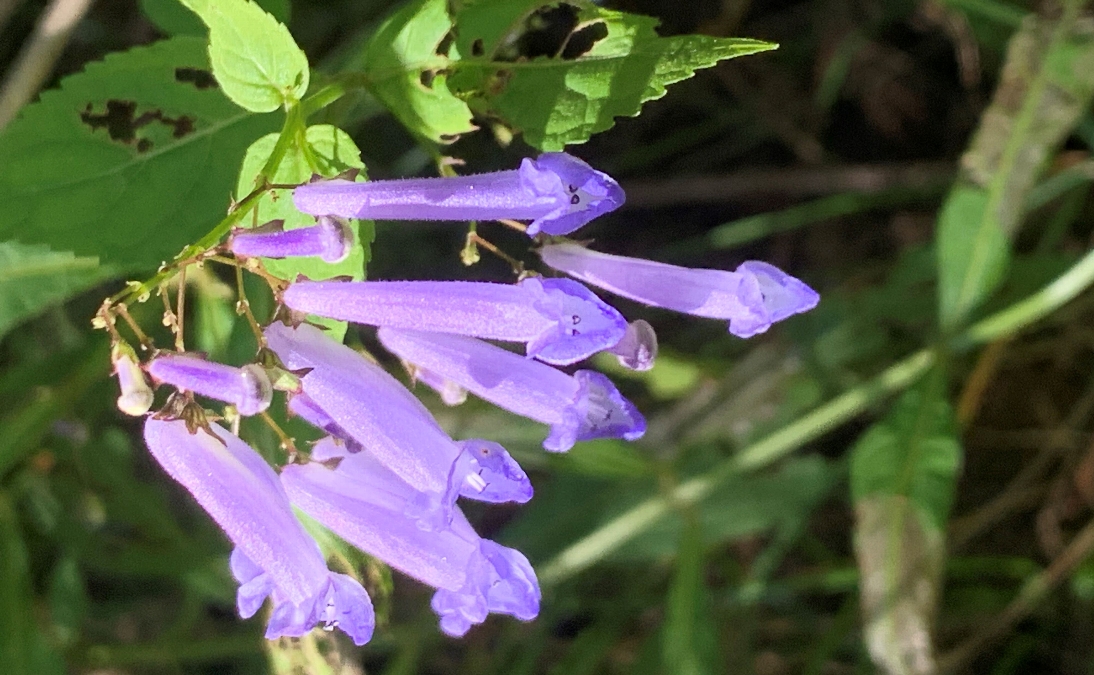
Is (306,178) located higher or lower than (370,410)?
higher

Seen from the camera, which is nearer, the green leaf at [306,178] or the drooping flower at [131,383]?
the drooping flower at [131,383]

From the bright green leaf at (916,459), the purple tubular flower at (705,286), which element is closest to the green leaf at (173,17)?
the purple tubular flower at (705,286)

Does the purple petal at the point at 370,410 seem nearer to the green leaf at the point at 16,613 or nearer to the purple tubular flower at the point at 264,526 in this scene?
the purple tubular flower at the point at 264,526

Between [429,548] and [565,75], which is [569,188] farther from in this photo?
[429,548]

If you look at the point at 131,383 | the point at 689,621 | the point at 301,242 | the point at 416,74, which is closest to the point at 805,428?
the point at 689,621

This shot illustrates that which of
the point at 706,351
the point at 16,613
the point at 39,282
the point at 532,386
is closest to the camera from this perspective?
the point at 532,386

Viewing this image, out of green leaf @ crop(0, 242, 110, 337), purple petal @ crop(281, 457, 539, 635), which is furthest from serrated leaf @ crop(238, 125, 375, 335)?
green leaf @ crop(0, 242, 110, 337)
